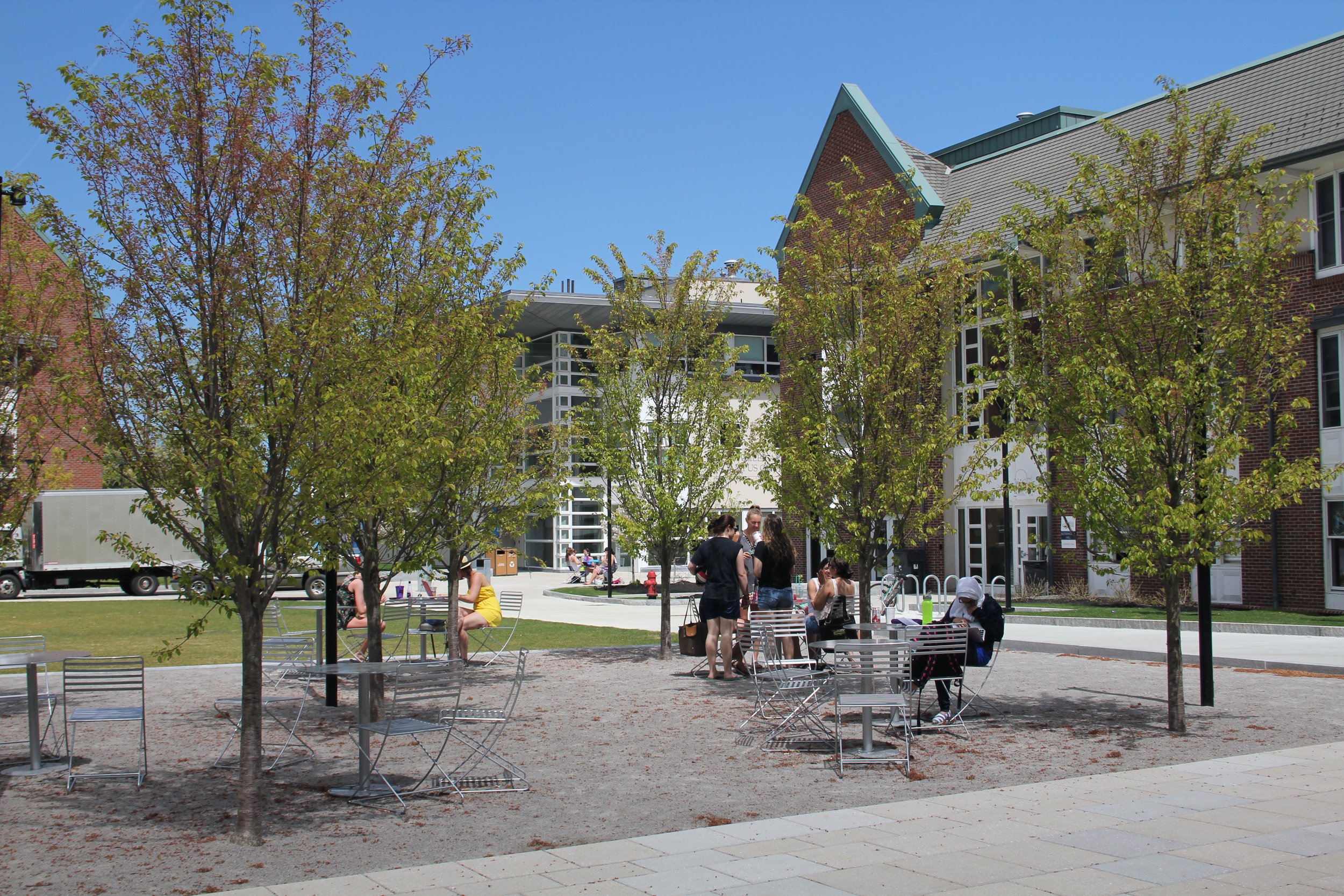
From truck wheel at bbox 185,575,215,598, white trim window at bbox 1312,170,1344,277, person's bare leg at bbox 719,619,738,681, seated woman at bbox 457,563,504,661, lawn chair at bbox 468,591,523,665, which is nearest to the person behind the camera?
truck wheel at bbox 185,575,215,598

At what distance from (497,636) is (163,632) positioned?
256 inches

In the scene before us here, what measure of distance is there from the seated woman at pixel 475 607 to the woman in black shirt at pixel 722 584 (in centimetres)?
297

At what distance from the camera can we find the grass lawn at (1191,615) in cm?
2216

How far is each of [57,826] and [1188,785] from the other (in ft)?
23.8

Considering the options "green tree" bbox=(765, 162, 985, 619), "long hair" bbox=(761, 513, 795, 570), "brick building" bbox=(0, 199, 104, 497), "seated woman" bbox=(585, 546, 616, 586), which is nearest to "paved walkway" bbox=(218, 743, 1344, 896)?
"green tree" bbox=(765, 162, 985, 619)

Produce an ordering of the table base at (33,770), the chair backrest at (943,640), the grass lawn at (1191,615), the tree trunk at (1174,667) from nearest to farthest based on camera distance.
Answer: the table base at (33,770)
the chair backrest at (943,640)
the tree trunk at (1174,667)
the grass lawn at (1191,615)

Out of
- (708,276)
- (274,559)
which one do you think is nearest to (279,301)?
(274,559)

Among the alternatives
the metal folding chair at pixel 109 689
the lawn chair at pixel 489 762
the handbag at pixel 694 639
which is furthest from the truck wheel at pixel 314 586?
the metal folding chair at pixel 109 689

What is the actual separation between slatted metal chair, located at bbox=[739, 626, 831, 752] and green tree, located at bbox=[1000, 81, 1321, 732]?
2.83 metres

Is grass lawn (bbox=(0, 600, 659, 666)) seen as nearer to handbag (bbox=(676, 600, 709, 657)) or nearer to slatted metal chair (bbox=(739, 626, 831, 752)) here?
handbag (bbox=(676, 600, 709, 657))

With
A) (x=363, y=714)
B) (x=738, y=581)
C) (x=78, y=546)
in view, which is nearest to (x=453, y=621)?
(x=738, y=581)

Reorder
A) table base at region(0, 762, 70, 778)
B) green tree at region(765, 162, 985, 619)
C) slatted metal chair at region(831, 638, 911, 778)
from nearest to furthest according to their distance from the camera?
table base at region(0, 762, 70, 778) < slatted metal chair at region(831, 638, 911, 778) < green tree at region(765, 162, 985, 619)

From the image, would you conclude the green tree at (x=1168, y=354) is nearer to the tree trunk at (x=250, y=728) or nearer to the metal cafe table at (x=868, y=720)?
the metal cafe table at (x=868, y=720)

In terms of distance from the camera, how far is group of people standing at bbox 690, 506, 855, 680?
1368 cm
